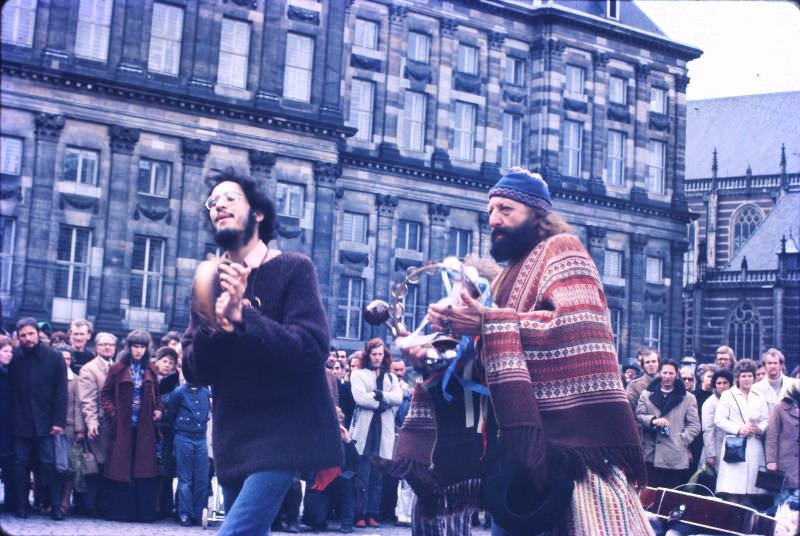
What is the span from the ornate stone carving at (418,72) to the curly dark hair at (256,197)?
34.1 m

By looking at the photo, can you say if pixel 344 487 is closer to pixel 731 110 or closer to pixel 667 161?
pixel 667 161

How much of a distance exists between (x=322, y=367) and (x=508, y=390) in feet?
2.44

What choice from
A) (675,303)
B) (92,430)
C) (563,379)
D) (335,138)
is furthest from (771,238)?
(563,379)

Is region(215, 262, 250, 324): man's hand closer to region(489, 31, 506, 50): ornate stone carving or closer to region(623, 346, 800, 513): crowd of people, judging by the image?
region(623, 346, 800, 513): crowd of people

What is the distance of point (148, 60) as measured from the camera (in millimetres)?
32281

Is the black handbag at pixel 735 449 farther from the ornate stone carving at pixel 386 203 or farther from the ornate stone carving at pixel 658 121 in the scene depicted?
the ornate stone carving at pixel 658 121

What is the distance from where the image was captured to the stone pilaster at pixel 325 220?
34406 mm

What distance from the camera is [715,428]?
1364 cm

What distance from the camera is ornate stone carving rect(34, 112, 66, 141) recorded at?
101 ft

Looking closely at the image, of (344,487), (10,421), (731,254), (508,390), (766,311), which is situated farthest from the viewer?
(731,254)

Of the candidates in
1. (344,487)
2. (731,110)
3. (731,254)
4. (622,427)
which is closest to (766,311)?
(731,254)

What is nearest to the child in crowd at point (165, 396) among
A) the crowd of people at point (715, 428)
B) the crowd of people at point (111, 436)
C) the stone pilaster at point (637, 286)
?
the crowd of people at point (111, 436)

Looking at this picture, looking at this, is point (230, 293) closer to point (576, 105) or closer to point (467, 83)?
point (467, 83)

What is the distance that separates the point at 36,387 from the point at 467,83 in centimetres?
2909
